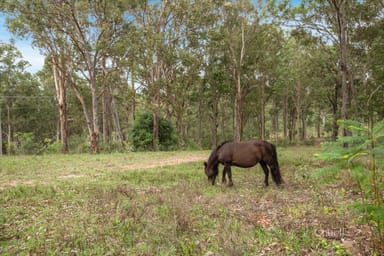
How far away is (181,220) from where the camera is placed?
500 centimetres

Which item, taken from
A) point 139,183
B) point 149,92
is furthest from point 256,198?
point 149,92

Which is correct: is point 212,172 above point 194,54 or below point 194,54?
below

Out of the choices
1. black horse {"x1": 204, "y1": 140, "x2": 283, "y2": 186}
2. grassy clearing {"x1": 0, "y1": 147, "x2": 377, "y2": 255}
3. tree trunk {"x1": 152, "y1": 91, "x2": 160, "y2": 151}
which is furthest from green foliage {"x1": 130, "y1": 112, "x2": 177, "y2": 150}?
black horse {"x1": 204, "y1": 140, "x2": 283, "y2": 186}

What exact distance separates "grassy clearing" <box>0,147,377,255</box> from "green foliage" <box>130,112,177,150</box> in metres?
16.7

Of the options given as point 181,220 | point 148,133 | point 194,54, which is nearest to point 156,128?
point 148,133

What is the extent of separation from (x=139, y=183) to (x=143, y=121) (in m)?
17.4

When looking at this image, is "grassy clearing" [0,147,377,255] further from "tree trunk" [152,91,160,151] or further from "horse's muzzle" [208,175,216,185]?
"tree trunk" [152,91,160,151]

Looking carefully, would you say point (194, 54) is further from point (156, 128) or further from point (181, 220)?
point (181, 220)

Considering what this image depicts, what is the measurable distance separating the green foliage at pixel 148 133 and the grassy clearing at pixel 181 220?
1672 cm

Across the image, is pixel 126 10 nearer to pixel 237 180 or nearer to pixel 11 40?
pixel 11 40

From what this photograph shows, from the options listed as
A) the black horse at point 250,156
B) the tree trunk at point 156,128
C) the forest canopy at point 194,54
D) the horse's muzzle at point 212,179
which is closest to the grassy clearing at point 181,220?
the horse's muzzle at point 212,179

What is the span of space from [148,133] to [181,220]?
2100cm

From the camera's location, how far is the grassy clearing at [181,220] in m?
4.11

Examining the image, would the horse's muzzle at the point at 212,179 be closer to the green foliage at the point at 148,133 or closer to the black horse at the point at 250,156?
the black horse at the point at 250,156
